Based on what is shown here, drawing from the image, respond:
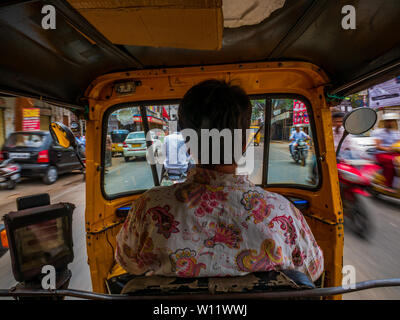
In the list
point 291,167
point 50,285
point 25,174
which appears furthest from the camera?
point 25,174

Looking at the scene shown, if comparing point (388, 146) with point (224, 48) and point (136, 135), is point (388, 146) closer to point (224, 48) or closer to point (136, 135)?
point (224, 48)

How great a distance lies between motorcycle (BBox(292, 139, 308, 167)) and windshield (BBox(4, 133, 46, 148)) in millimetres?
7654

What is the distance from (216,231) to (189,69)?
5.17ft

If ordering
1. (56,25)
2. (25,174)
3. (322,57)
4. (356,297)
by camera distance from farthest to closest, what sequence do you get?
(25,174), (356,297), (322,57), (56,25)

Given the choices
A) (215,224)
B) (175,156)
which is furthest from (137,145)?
(215,224)

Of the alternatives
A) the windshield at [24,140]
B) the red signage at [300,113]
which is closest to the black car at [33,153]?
the windshield at [24,140]

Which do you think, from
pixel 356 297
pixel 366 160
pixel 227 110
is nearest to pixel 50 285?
pixel 227 110

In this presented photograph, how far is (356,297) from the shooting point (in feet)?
7.92

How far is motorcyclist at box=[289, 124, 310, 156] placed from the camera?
2514 millimetres

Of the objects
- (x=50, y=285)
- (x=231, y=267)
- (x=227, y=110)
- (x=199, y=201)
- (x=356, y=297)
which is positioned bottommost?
(x=356, y=297)

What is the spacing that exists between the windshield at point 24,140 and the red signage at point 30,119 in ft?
18.3

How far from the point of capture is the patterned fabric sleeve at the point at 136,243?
1043 millimetres
